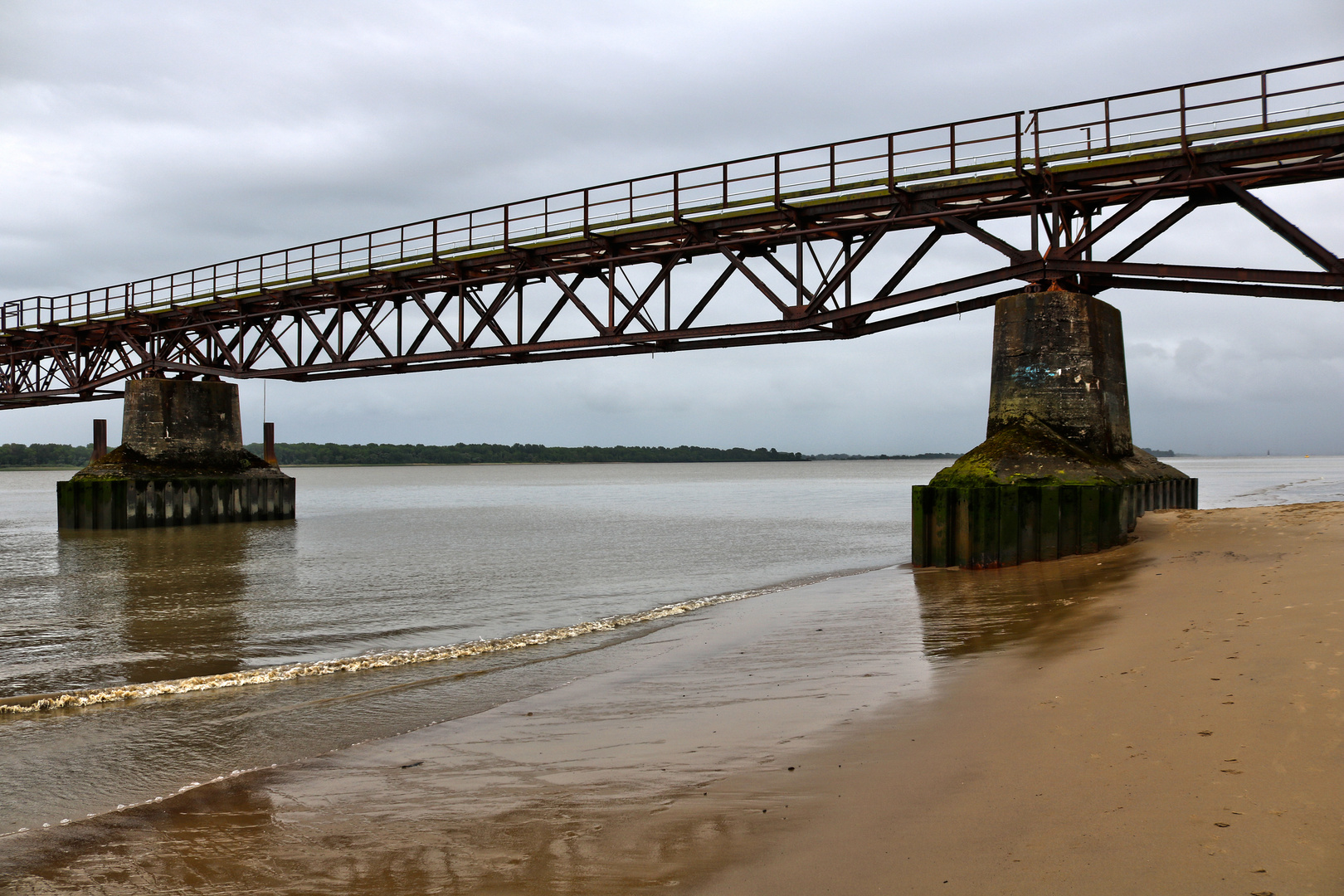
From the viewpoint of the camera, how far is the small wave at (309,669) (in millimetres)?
9125

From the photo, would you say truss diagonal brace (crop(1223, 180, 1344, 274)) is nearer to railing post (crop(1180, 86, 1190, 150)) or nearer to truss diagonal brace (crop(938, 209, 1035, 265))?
railing post (crop(1180, 86, 1190, 150))

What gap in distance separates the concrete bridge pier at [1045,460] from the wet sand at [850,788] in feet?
21.1

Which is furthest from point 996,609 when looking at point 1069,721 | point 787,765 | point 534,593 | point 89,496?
point 89,496

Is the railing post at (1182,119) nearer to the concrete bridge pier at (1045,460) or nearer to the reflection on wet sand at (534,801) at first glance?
the concrete bridge pier at (1045,460)

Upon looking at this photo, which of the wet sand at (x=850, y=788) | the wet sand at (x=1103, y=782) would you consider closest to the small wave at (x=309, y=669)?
the wet sand at (x=850, y=788)

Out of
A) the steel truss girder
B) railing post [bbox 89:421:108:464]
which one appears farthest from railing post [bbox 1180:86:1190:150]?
railing post [bbox 89:421:108:464]

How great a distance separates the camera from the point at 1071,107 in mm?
17844

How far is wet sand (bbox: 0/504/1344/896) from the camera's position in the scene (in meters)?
3.79

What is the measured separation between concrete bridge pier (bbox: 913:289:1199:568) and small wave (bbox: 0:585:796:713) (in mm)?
5723

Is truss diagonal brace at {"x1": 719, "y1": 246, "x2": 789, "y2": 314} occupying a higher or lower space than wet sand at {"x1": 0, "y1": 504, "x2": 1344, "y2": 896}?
higher

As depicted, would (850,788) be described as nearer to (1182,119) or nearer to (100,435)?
(1182,119)

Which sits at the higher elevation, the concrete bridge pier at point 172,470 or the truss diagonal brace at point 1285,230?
the truss diagonal brace at point 1285,230

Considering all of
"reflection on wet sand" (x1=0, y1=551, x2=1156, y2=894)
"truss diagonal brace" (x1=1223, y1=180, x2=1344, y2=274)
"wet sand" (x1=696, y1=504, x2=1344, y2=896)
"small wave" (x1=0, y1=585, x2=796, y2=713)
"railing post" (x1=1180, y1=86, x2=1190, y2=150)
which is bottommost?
"small wave" (x1=0, y1=585, x2=796, y2=713)

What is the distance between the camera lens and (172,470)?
37.1 m
